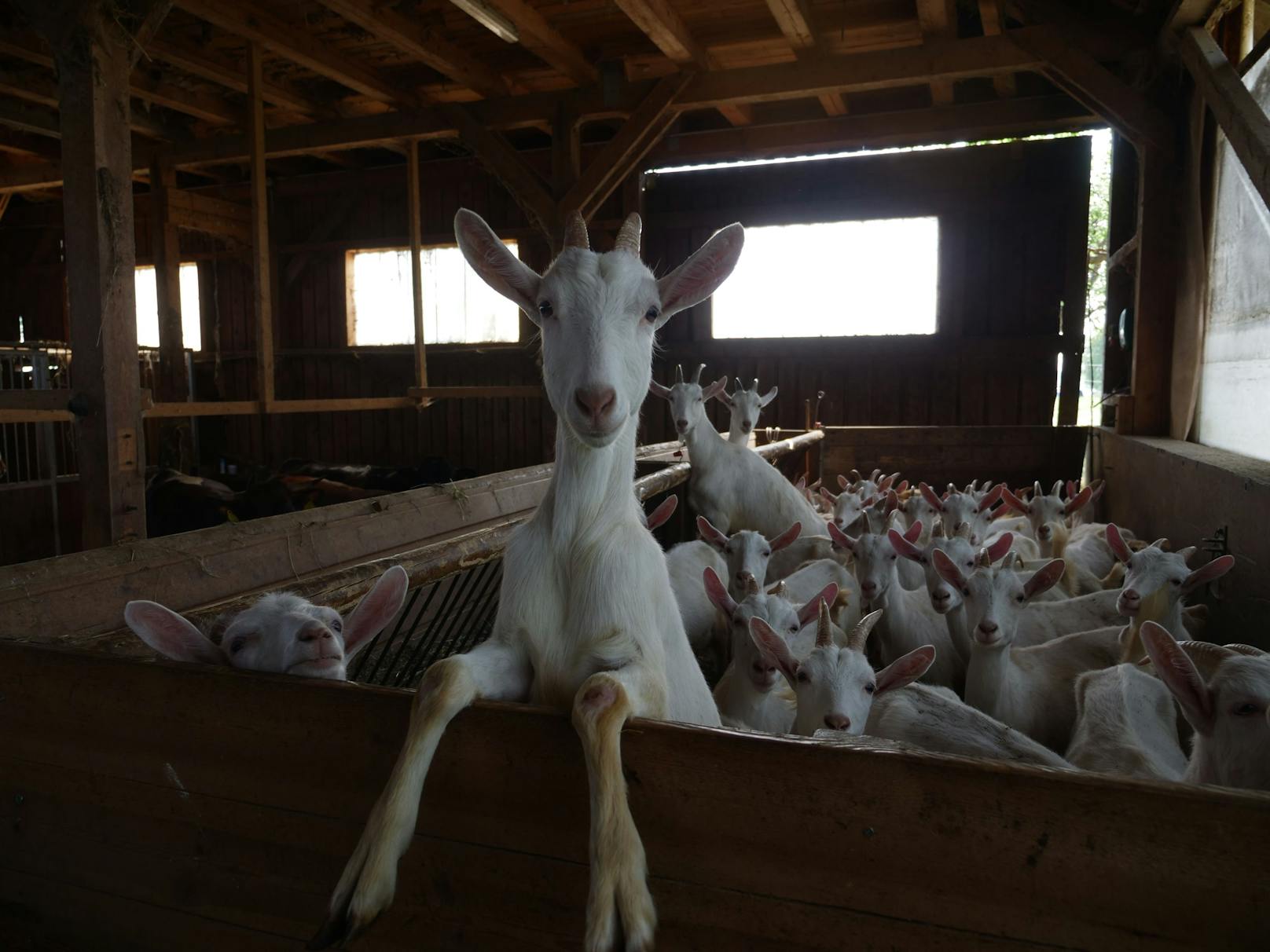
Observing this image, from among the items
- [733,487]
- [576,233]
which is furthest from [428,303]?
[576,233]

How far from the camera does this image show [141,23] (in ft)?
11.7

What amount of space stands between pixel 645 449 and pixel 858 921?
618cm

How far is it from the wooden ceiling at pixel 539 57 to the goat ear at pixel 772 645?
4.47m

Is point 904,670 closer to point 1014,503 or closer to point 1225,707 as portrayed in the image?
point 1225,707

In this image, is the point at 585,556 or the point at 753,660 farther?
the point at 753,660

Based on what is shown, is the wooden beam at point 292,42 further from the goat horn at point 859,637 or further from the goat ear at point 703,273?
the goat horn at point 859,637

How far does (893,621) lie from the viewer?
4.01 metres

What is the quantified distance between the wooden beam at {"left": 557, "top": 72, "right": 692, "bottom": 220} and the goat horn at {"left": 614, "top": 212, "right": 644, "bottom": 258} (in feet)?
15.5

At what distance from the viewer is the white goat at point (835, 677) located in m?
2.45

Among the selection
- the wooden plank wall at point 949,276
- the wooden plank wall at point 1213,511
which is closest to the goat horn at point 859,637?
the wooden plank wall at point 1213,511

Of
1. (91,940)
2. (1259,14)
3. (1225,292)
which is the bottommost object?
(91,940)

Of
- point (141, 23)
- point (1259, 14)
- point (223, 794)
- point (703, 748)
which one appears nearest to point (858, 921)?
point (703, 748)

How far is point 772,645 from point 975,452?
256 inches

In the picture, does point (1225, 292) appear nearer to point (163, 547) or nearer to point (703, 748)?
point (703, 748)
